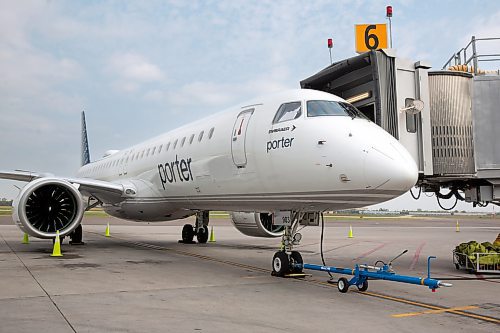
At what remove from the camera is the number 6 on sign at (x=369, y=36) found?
11.9 metres

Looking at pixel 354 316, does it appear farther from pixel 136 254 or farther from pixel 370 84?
pixel 136 254

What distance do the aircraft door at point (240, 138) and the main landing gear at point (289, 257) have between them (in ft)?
5.38

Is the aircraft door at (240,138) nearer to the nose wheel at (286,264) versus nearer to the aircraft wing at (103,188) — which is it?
the nose wheel at (286,264)

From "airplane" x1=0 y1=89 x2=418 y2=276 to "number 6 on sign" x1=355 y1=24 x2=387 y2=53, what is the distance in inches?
124

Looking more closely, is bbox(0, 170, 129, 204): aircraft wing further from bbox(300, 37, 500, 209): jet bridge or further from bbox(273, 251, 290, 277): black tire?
bbox(300, 37, 500, 209): jet bridge

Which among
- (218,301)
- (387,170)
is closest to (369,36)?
(387,170)

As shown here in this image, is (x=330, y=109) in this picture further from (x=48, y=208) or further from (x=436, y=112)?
(x=48, y=208)

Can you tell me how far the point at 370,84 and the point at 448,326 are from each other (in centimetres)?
678

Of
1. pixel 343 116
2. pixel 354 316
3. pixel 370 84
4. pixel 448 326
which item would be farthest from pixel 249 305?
pixel 370 84

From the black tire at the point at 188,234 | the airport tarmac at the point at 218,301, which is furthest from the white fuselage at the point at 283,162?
the black tire at the point at 188,234

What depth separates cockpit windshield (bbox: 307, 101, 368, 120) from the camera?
8.75 metres

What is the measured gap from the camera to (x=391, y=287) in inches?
343

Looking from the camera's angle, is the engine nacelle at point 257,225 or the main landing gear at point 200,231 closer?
the engine nacelle at point 257,225

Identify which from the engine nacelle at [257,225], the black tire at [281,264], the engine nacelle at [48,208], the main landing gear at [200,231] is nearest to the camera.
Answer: the black tire at [281,264]
